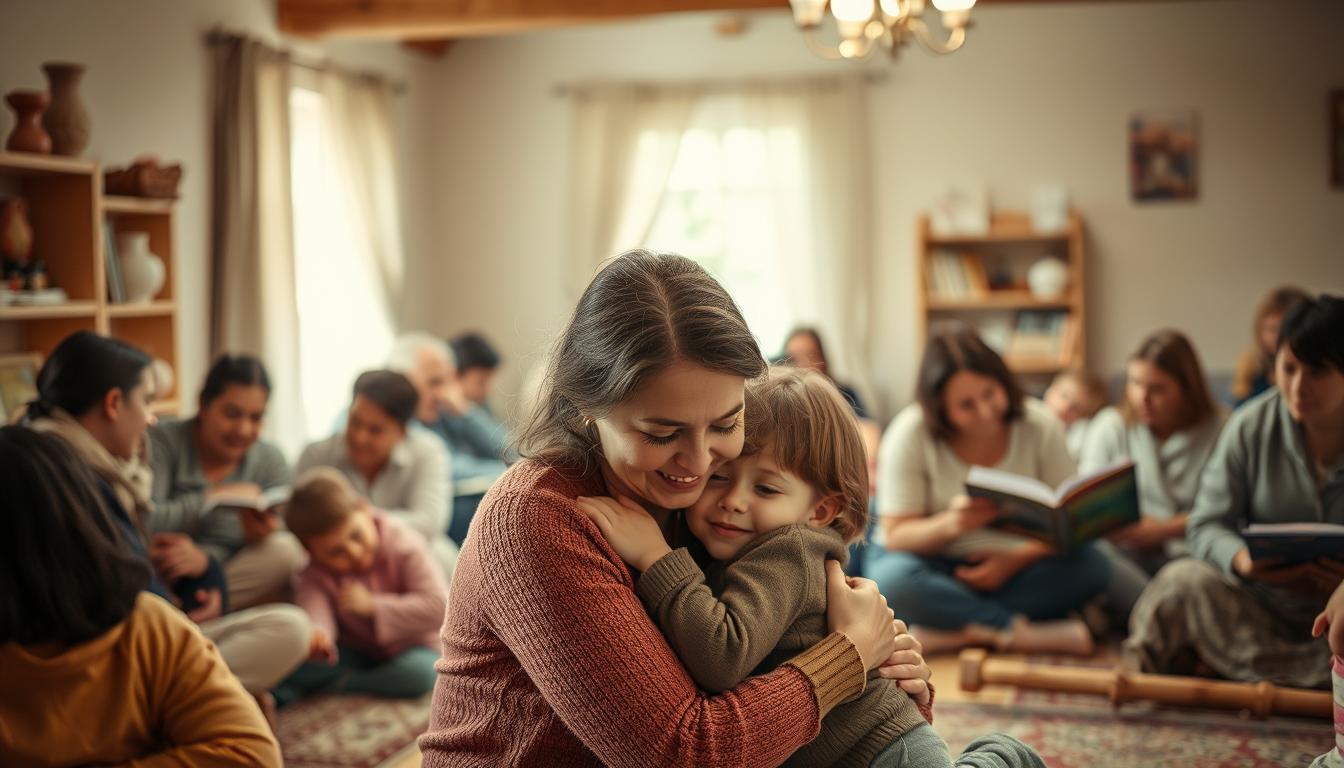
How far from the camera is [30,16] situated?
4.24 metres

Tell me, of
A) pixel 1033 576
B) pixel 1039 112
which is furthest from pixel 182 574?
pixel 1039 112

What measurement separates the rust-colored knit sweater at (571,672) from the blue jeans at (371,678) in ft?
6.75

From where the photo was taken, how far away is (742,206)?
716 cm

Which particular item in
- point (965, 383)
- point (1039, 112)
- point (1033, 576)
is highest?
point (1039, 112)

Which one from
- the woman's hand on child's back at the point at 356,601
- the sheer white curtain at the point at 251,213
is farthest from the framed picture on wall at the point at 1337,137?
the woman's hand on child's back at the point at 356,601

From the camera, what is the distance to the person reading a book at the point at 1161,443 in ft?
12.8

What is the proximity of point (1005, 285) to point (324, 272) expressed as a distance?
3.60m

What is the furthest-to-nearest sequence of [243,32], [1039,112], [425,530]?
[1039,112], [243,32], [425,530]

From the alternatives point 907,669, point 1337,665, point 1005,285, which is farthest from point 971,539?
point 1005,285

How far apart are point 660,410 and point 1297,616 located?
2494 mm

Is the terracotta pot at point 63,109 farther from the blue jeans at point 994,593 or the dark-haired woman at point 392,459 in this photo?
the blue jeans at point 994,593

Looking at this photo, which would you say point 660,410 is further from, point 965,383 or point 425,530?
point 425,530

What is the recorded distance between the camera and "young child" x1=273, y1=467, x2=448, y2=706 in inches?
137

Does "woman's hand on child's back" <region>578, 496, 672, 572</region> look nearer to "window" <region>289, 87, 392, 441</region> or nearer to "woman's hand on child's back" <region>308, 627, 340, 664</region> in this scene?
"woman's hand on child's back" <region>308, 627, 340, 664</region>
